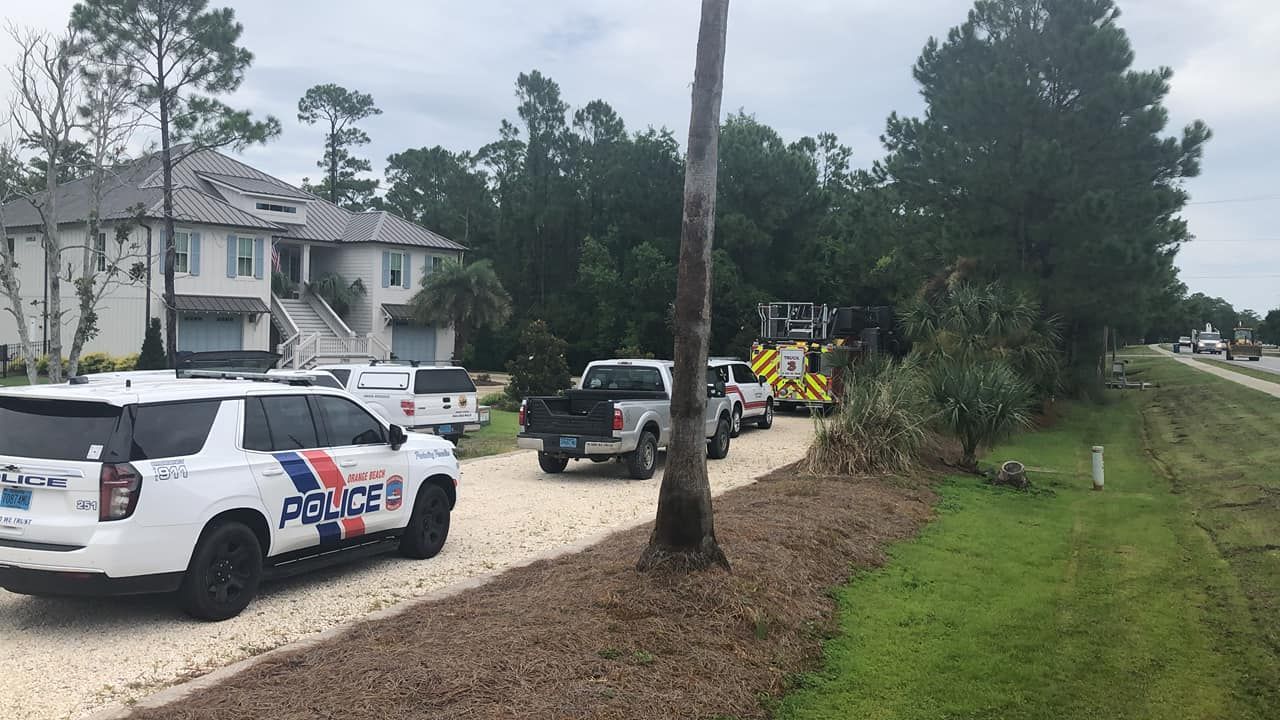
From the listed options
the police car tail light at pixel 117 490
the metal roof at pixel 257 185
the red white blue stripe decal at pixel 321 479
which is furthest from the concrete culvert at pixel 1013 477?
the metal roof at pixel 257 185

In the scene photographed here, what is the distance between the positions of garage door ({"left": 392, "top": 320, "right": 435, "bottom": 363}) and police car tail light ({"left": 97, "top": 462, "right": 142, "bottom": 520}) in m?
38.8

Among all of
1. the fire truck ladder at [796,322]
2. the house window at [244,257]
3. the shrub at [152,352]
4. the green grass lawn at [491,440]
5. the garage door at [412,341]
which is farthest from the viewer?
the garage door at [412,341]

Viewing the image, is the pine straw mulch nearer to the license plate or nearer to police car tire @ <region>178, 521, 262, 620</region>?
police car tire @ <region>178, 521, 262, 620</region>

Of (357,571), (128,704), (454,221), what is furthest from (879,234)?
(454,221)

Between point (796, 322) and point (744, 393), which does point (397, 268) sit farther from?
point (744, 393)

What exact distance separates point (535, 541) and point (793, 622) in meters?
4.00

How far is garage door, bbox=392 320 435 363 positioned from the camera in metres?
45.2

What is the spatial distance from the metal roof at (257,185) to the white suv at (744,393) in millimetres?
25604

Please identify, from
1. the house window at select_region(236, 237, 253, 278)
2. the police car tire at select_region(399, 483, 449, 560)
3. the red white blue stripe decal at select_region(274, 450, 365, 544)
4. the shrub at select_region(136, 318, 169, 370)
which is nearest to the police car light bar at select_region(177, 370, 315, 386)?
the red white blue stripe decal at select_region(274, 450, 365, 544)

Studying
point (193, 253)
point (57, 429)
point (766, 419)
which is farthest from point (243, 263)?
point (57, 429)

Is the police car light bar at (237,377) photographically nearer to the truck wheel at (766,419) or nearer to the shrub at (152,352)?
the truck wheel at (766,419)

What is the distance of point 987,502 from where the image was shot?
13.5m

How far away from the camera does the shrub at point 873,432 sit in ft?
48.5

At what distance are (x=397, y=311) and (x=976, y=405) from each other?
33141 millimetres
